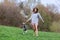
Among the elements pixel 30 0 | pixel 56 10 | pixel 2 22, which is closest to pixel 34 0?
pixel 30 0

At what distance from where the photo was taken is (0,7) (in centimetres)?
4000

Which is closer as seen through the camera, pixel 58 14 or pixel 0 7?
pixel 0 7

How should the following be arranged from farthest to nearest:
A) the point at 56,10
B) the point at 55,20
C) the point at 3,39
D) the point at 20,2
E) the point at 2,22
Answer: the point at 20,2
the point at 56,10
the point at 55,20
the point at 2,22
the point at 3,39

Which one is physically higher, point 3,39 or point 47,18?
point 3,39

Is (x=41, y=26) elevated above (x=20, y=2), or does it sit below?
below

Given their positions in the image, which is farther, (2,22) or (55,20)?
(55,20)

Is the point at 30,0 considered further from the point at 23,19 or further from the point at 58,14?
the point at 23,19

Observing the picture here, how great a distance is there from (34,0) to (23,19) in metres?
12.4

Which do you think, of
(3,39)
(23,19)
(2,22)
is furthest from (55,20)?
(3,39)

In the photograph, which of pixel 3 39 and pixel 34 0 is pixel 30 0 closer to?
pixel 34 0

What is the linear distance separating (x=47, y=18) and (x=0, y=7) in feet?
25.2

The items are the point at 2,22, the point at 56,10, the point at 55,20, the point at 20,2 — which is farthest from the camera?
the point at 20,2

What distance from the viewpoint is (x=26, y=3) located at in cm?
4762

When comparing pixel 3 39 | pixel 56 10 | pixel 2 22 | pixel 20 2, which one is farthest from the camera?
pixel 20 2
